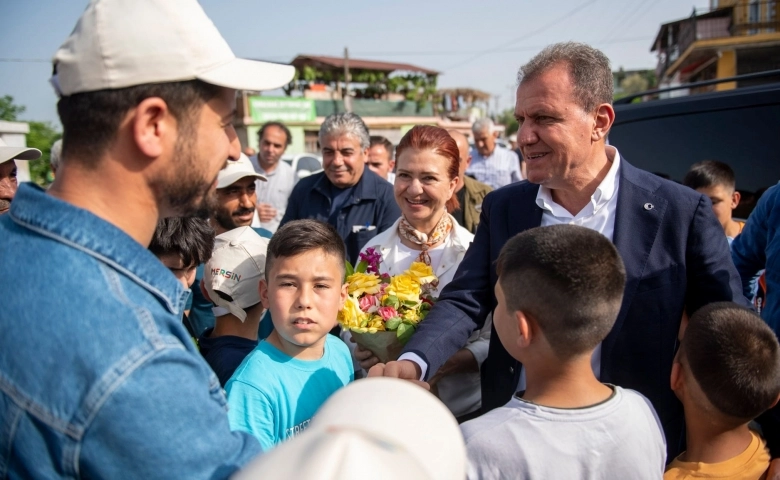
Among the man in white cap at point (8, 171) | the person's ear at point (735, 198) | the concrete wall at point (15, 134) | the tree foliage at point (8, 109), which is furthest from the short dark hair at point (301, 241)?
the tree foliage at point (8, 109)

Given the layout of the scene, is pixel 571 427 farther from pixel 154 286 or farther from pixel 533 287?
pixel 154 286

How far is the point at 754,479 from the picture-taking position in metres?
1.94

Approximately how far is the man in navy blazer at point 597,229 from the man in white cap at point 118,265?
1.08m

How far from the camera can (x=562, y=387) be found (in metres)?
1.64

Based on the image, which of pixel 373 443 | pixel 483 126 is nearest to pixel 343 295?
pixel 373 443

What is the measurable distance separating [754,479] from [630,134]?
2.97 metres

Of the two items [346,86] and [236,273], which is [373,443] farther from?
[346,86]

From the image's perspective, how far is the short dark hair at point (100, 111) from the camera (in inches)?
45.6

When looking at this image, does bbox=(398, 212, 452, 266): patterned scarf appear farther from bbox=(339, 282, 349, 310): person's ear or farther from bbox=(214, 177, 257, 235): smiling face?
bbox=(214, 177, 257, 235): smiling face

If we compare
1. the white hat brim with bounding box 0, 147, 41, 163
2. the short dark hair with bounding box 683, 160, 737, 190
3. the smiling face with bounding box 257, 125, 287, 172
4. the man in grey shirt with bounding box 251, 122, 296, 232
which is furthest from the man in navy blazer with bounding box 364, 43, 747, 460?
the smiling face with bounding box 257, 125, 287, 172

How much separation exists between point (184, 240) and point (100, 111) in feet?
4.96

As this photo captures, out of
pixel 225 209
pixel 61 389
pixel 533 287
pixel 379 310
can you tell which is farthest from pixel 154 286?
pixel 225 209

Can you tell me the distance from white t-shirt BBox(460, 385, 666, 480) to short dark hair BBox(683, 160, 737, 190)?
2780 mm

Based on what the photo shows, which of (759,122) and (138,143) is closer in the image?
(138,143)
